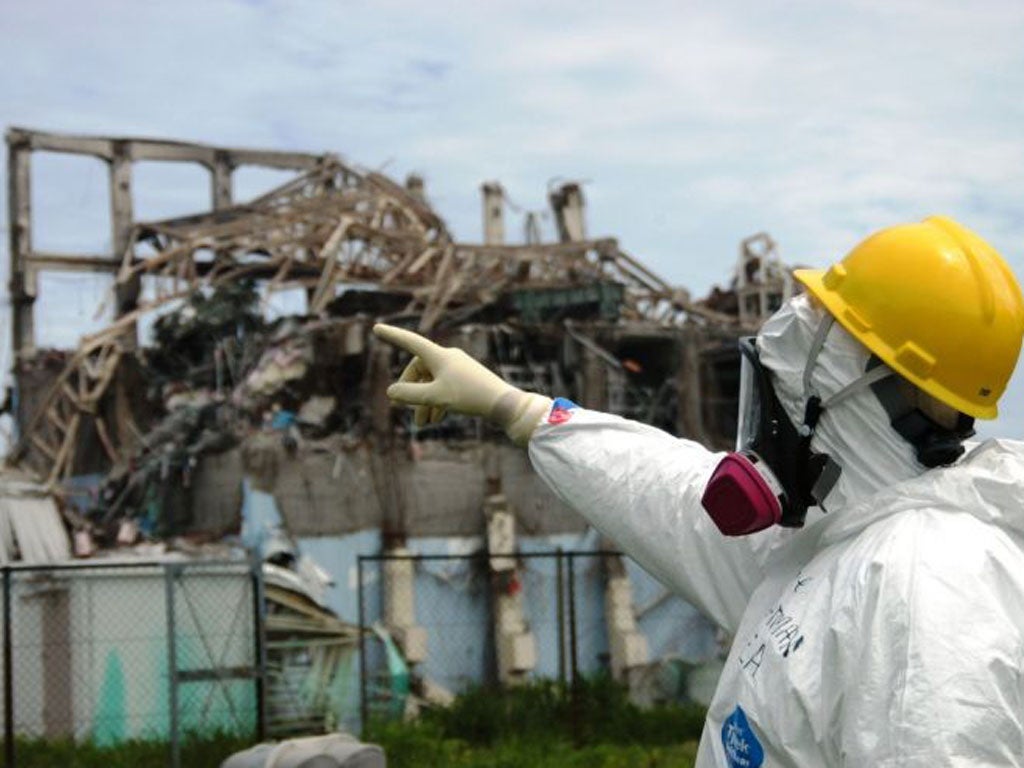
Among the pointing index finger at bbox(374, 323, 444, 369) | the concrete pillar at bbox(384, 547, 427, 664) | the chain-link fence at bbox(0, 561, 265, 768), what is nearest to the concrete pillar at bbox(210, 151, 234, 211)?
the concrete pillar at bbox(384, 547, 427, 664)

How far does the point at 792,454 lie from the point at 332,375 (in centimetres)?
1660

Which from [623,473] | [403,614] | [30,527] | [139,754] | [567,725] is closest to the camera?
[623,473]

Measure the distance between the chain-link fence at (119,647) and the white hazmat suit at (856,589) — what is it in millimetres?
11393

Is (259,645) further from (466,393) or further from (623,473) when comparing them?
(623,473)

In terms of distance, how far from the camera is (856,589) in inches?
90.0

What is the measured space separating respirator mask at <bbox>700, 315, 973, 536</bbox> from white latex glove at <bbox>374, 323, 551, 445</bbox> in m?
0.54

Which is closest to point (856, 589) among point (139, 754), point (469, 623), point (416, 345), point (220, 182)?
point (416, 345)

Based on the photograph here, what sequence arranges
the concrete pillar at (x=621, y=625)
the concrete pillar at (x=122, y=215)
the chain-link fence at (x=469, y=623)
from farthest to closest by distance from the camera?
the concrete pillar at (x=122, y=215)
the concrete pillar at (x=621, y=625)
the chain-link fence at (x=469, y=623)

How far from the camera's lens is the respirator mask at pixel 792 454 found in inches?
97.7

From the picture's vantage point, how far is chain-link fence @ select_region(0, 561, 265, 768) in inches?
552

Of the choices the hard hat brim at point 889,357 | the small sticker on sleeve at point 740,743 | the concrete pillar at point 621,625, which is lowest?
the concrete pillar at point 621,625

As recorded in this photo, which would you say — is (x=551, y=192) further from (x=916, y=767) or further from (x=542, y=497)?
(x=916, y=767)

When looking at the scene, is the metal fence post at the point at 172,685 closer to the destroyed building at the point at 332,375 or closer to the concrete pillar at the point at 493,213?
the destroyed building at the point at 332,375

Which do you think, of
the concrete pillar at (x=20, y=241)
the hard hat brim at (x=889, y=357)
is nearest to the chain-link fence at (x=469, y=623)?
the concrete pillar at (x=20, y=241)
